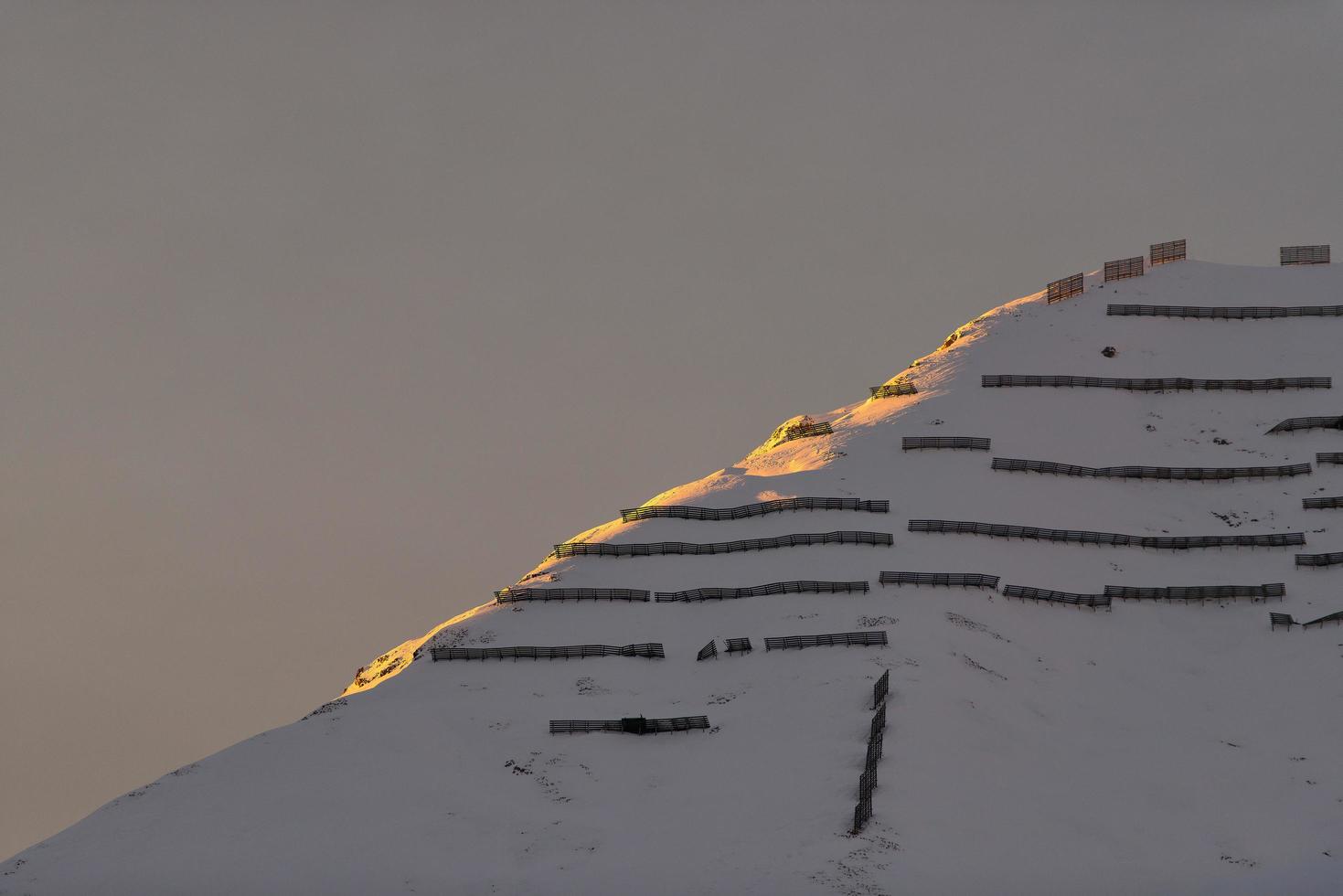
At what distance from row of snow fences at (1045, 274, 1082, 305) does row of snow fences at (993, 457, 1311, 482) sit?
34.5 metres

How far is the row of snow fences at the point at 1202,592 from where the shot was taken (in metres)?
108

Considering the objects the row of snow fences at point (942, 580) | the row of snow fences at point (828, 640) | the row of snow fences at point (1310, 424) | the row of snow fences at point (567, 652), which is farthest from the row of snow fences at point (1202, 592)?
the row of snow fences at point (567, 652)

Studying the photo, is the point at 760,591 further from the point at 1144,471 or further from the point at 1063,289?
the point at 1063,289

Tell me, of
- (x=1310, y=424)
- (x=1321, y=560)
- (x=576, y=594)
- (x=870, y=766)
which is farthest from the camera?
(x=1310, y=424)

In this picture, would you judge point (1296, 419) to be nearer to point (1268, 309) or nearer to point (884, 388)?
point (1268, 309)

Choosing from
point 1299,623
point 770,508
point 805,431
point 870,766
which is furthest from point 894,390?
point 870,766

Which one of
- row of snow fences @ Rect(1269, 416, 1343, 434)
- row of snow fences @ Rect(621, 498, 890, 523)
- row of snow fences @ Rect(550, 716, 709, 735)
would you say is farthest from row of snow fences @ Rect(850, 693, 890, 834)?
row of snow fences @ Rect(1269, 416, 1343, 434)

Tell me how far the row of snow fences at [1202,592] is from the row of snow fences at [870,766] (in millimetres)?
23445

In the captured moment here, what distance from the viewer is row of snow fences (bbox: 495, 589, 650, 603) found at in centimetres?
10894

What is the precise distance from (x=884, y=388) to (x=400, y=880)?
3041 inches

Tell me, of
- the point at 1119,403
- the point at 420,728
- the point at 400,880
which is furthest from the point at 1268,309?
the point at 400,880

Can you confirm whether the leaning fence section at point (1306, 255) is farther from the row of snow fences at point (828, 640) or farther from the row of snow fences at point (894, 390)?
the row of snow fences at point (828, 640)

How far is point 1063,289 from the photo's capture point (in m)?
157

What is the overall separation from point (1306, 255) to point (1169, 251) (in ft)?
45.2
